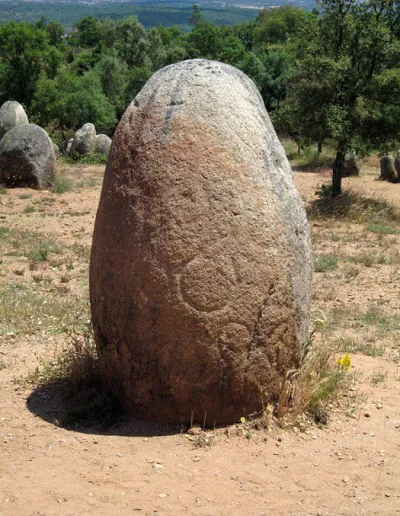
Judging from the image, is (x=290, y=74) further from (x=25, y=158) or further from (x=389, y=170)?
(x=25, y=158)

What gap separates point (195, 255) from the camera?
414 centimetres

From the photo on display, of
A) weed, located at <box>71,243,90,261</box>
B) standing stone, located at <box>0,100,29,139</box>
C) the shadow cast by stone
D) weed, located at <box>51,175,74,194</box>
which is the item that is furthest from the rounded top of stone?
the shadow cast by stone

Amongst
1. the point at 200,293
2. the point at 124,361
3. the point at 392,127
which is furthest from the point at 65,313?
the point at 392,127

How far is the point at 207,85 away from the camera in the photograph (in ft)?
14.3

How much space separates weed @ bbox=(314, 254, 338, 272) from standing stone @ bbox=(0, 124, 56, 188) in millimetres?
8319

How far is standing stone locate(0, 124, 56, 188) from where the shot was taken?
53.9 ft

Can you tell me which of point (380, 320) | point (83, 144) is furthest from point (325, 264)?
point (83, 144)

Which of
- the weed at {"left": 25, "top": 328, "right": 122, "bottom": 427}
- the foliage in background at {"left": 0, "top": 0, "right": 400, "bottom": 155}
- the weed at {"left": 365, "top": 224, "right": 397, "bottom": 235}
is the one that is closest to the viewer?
the weed at {"left": 25, "top": 328, "right": 122, "bottom": 427}

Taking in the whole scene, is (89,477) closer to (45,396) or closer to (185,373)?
(185,373)

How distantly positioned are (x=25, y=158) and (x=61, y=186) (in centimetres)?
108

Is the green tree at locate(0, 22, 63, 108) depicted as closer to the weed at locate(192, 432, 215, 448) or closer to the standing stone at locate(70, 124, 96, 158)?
the standing stone at locate(70, 124, 96, 158)

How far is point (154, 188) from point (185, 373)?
3.78 ft

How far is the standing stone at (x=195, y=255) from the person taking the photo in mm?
4164

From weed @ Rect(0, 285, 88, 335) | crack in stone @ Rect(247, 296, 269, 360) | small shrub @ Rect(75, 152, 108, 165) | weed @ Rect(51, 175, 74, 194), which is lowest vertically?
weed @ Rect(0, 285, 88, 335)
